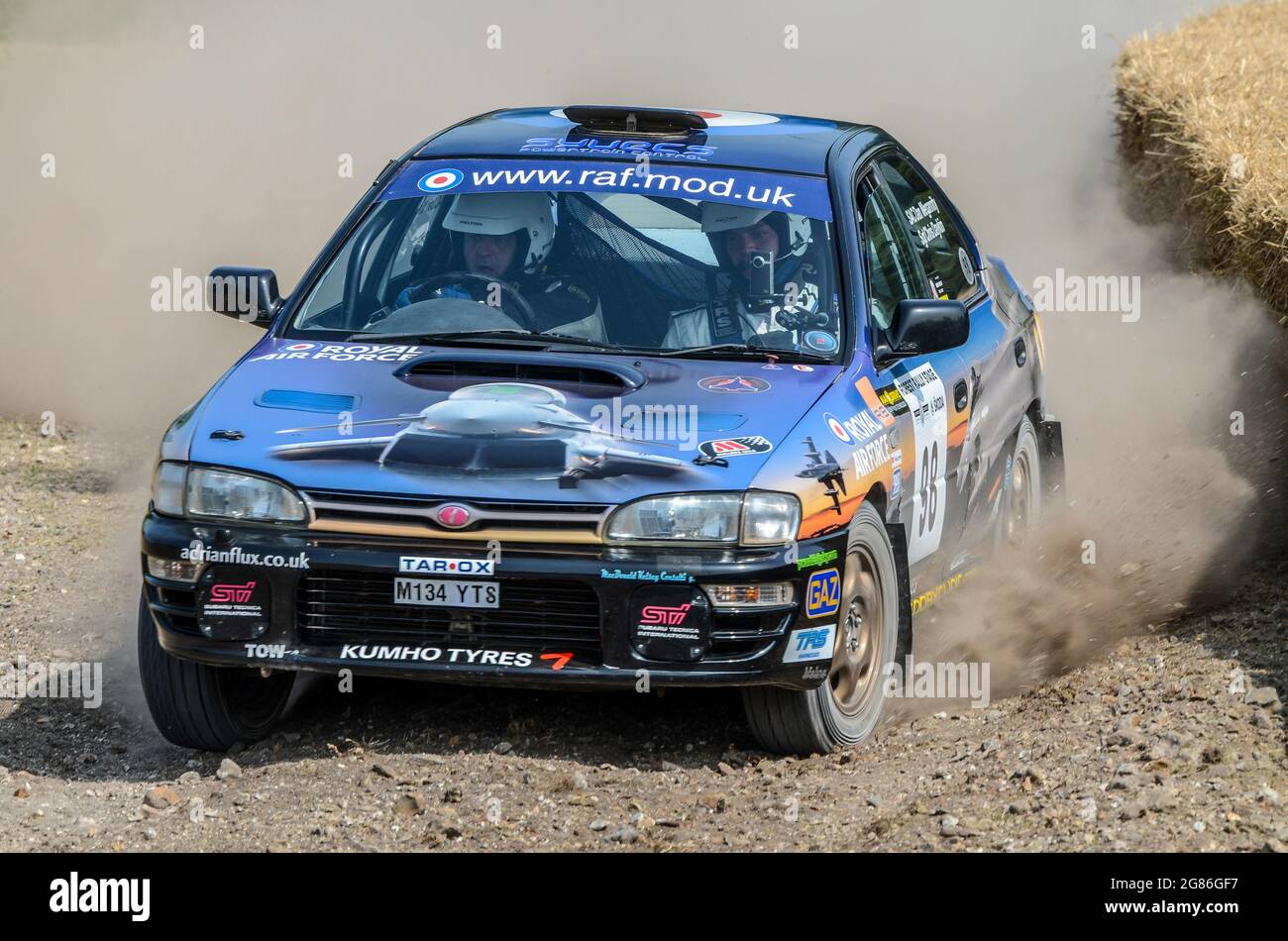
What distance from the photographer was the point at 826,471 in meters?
5.45

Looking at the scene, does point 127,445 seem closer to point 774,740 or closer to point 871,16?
point 774,740

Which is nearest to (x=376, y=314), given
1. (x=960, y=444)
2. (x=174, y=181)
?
(x=960, y=444)

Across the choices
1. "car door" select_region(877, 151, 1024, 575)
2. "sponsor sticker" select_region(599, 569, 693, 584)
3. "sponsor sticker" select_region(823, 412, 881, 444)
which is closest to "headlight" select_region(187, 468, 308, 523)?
"sponsor sticker" select_region(599, 569, 693, 584)

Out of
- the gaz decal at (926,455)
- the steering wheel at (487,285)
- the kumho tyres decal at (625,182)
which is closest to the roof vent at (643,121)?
the kumho tyres decal at (625,182)

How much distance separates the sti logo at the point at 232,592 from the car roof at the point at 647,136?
2.02m

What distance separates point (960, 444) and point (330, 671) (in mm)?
2513

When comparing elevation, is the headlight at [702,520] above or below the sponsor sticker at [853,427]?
below

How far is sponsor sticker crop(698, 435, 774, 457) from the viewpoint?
5316 mm

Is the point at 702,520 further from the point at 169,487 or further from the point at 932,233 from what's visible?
the point at 932,233

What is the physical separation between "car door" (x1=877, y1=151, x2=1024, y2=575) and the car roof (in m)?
0.44

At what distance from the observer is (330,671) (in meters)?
5.37

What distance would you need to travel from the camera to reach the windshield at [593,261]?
611 centimetres

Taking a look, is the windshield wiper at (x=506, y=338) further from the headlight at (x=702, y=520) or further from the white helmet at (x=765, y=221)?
the headlight at (x=702, y=520)

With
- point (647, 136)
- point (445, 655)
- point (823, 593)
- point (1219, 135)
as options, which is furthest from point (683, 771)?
point (1219, 135)
